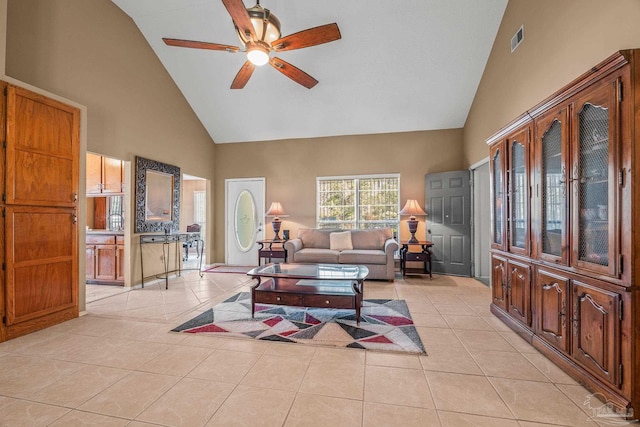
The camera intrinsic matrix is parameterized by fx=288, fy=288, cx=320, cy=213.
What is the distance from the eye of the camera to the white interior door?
6.60 meters

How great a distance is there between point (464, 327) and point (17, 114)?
4.76 metres

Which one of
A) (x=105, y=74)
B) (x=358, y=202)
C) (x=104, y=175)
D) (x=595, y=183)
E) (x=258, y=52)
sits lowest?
(x=595, y=183)

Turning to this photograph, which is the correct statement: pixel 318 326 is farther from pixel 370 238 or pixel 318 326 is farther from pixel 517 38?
pixel 517 38

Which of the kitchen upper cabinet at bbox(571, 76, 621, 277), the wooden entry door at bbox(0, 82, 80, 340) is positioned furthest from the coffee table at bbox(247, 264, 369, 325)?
the wooden entry door at bbox(0, 82, 80, 340)

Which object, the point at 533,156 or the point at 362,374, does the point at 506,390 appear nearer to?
the point at 362,374

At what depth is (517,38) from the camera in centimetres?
365

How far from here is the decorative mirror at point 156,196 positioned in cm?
466

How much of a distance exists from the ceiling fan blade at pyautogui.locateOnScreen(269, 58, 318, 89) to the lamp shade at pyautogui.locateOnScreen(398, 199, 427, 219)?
116 inches

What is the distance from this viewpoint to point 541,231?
241 centimetres

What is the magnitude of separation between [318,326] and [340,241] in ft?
8.85

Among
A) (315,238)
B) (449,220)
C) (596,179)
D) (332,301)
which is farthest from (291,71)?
(449,220)

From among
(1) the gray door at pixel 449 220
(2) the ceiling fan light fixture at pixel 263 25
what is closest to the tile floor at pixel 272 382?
(1) the gray door at pixel 449 220

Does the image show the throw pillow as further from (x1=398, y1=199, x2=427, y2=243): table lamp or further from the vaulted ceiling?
the vaulted ceiling

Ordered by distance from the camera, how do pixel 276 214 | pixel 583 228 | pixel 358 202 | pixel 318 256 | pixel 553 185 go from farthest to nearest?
pixel 358 202, pixel 276 214, pixel 318 256, pixel 553 185, pixel 583 228
